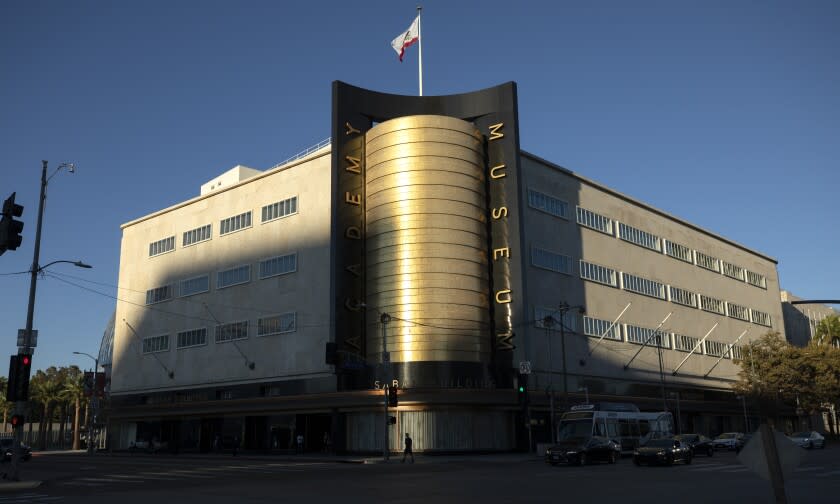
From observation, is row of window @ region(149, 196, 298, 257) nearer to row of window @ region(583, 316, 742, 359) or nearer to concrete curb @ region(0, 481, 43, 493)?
row of window @ region(583, 316, 742, 359)

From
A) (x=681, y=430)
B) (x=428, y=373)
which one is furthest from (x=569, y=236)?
(x=681, y=430)

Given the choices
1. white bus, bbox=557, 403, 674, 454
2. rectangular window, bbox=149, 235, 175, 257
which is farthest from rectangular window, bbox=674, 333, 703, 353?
rectangular window, bbox=149, 235, 175, 257

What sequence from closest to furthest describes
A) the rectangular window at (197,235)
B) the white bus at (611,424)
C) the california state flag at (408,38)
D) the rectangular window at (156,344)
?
the white bus at (611,424) → the california state flag at (408,38) → the rectangular window at (197,235) → the rectangular window at (156,344)

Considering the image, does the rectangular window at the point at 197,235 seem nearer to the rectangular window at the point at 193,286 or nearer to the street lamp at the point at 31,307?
the rectangular window at the point at 193,286

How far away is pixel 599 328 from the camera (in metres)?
74.4

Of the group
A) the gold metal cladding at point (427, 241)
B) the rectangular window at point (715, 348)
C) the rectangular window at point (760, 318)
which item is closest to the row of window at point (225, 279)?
the gold metal cladding at point (427, 241)

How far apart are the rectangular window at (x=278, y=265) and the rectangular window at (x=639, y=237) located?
3636 centimetres

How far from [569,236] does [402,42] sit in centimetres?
2514

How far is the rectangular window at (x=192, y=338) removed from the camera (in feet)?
252

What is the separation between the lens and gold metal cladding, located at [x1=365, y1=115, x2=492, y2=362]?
201 feet

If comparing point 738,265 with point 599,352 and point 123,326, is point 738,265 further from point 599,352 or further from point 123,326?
point 123,326

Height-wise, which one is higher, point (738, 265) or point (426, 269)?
point (738, 265)

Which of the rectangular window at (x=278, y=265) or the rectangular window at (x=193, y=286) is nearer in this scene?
the rectangular window at (x=278, y=265)

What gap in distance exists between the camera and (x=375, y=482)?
29172mm
